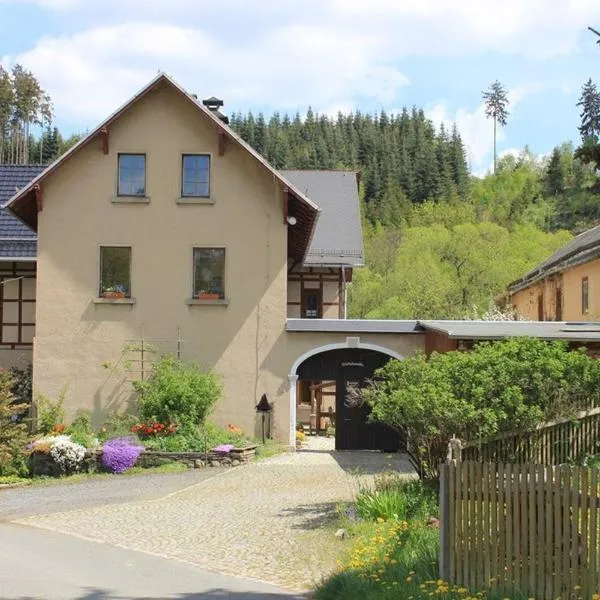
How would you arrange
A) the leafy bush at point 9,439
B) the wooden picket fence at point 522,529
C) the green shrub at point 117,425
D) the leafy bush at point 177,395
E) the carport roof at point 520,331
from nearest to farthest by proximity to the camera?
1. the wooden picket fence at point 522,529
2. the carport roof at point 520,331
3. the leafy bush at point 9,439
4. the leafy bush at point 177,395
5. the green shrub at point 117,425

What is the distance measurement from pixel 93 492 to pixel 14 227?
13661 mm

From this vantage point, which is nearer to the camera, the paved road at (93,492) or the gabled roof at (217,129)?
the paved road at (93,492)

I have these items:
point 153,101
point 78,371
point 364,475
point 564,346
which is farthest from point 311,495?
point 153,101

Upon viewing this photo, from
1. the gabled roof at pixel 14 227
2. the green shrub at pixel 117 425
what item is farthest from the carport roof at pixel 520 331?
the gabled roof at pixel 14 227

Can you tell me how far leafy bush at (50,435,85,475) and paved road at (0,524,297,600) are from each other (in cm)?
911

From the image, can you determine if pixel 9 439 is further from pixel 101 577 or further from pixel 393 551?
pixel 393 551

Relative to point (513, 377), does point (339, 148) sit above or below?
above

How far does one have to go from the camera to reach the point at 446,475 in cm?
991

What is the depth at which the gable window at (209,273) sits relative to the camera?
26.5 m

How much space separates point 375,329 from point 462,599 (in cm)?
1730

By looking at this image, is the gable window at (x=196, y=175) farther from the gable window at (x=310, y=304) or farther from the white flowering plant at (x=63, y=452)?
the gable window at (x=310, y=304)

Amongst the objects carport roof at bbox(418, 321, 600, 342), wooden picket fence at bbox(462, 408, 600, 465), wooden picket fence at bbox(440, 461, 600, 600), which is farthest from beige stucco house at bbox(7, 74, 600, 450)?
wooden picket fence at bbox(440, 461, 600, 600)

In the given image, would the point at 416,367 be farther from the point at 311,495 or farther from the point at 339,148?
the point at 339,148

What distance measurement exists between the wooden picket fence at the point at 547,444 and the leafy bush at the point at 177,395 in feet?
37.6
